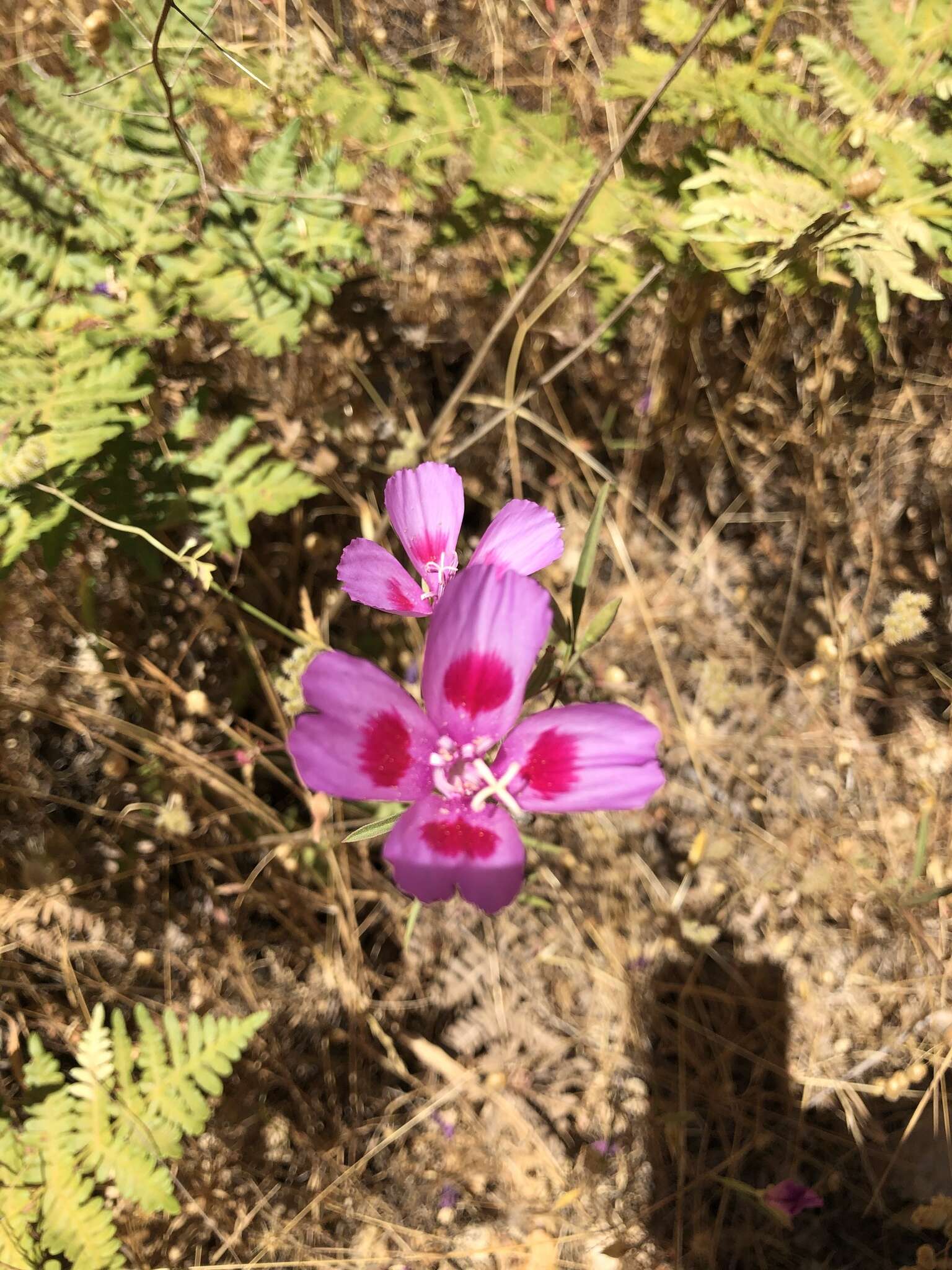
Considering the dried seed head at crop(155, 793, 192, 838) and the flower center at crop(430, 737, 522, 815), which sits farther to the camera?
the dried seed head at crop(155, 793, 192, 838)

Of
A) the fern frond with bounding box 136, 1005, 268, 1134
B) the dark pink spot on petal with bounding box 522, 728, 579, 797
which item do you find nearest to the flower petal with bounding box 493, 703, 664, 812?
the dark pink spot on petal with bounding box 522, 728, 579, 797

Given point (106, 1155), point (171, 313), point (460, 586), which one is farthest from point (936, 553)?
point (106, 1155)

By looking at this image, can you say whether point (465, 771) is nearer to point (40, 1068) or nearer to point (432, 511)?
point (432, 511)

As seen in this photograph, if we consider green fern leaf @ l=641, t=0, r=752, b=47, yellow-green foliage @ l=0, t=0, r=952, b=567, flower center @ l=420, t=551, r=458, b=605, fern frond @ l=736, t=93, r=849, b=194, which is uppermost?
green fern leaf @ l=641, t=0, r=752, b=47

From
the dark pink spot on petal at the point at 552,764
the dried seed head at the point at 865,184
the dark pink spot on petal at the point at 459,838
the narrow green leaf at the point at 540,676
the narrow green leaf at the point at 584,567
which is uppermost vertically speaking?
the dried seed head at the point at 865,184

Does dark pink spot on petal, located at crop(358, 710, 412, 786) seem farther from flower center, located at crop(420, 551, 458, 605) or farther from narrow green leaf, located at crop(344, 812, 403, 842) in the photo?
flower center, located at crop(420, 551, 458, 605)

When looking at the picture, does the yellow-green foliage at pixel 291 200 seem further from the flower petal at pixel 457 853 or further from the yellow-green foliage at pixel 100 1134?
the yellow-green foliage at pixel 100 1134

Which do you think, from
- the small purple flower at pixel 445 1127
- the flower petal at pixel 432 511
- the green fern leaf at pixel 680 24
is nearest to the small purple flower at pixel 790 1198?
the small purple flower at pixel 445 1127
